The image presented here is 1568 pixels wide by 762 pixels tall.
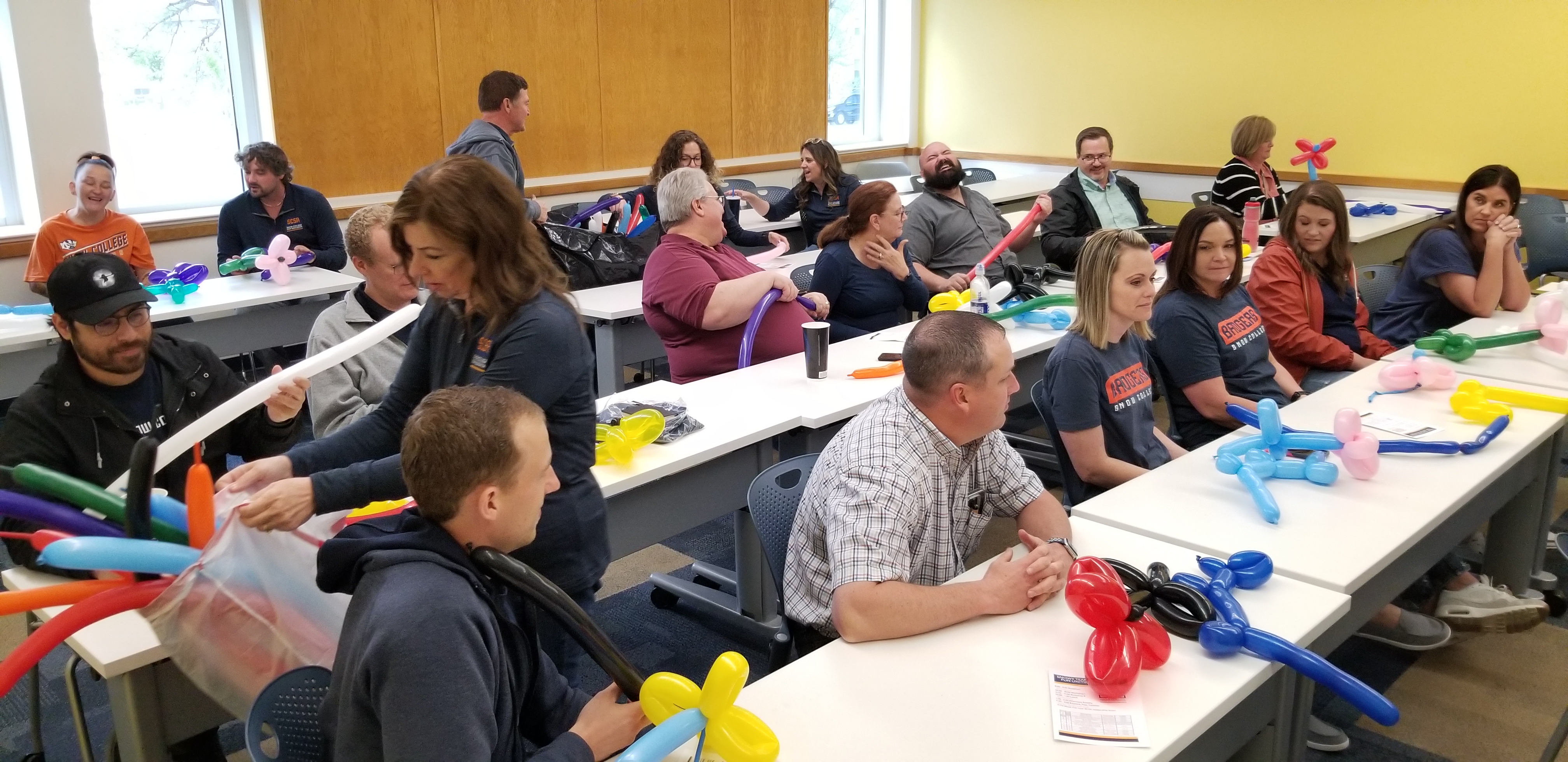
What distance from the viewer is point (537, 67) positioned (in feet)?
22.7

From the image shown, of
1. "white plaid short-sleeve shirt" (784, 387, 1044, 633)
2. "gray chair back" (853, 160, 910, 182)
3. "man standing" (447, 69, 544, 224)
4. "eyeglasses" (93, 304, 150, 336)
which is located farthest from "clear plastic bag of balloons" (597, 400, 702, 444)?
"gray chair back" (853, 160, 910, 182)

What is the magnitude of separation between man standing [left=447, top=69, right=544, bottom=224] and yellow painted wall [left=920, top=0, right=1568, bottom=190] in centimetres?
476

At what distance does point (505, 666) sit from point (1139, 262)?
1.93 metres

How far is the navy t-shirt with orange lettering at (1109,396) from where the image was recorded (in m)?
2.64

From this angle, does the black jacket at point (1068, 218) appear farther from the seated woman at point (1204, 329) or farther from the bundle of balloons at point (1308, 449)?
the bundle of balloons at point (1308, 449)

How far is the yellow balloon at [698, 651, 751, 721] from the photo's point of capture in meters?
1.29

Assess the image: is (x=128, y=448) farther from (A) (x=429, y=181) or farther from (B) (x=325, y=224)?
(B) (x=325, y=224)

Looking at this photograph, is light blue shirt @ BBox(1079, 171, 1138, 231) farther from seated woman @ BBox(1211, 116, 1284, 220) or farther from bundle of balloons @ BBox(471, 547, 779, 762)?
bundle of balloons @ BBox(471, 547, 779, 762)

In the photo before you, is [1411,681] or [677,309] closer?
[1411,681]

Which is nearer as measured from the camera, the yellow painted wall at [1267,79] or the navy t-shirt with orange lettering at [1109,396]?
the navy t-shirt with orange lettering at [1109,396]

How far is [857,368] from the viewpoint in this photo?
3.36m

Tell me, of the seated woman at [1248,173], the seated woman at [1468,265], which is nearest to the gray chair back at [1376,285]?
the seated woman at [1468,265]

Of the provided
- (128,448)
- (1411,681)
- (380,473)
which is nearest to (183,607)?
(380,473)

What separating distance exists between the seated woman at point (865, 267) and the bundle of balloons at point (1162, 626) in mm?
2262
